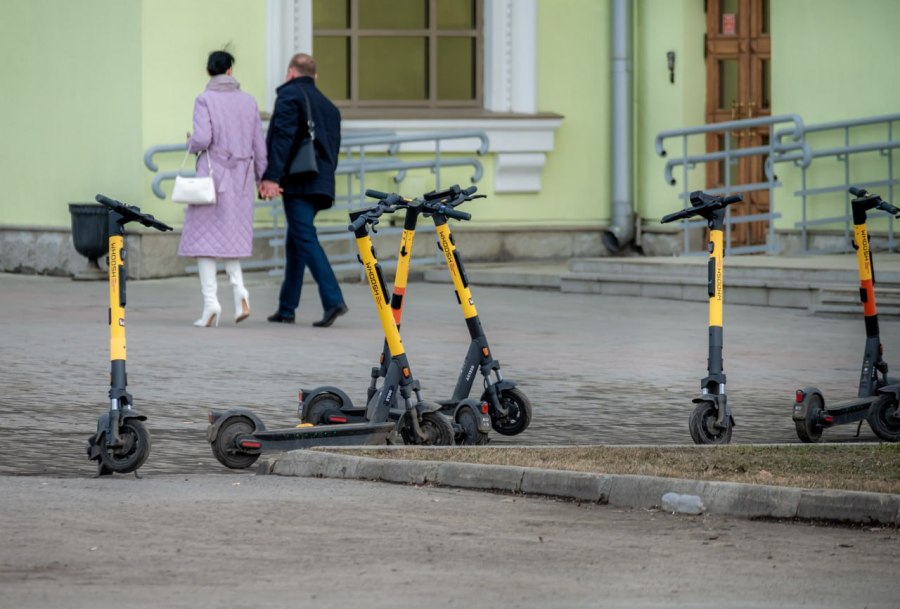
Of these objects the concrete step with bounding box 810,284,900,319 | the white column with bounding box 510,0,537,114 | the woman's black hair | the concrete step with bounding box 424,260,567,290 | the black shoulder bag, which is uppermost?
the white column with bounding box 510,0,537,114

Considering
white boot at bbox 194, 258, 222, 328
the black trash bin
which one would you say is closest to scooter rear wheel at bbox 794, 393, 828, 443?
white boot at bbox 194, 258, 222, 328

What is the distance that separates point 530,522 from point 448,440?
1.54 meters

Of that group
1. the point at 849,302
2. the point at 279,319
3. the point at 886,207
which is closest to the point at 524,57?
the point at 849,302

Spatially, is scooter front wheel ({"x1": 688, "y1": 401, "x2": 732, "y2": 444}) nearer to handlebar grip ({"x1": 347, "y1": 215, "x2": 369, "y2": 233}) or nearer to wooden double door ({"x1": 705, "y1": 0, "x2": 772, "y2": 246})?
handlebar grip ({"x1": 347, "y1": 215, "x2": 369, "y2": 233})

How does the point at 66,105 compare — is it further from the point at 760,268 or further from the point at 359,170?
the point at 760,268

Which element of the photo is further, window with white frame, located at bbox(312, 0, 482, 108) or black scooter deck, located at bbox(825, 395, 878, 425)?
window with white frame, located at bbox(312, 0, 482, 108)

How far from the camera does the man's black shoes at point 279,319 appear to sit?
15.0 metres

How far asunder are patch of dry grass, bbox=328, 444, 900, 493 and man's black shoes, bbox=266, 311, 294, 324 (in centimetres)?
660

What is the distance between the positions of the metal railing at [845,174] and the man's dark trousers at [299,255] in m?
5.24

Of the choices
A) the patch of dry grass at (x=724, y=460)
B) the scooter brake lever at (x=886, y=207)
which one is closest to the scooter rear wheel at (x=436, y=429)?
the patch of dry grass at (x=724, y=460)

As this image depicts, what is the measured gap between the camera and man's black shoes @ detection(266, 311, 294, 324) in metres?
15.0

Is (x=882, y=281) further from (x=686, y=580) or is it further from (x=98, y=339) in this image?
(x=686, y=580)

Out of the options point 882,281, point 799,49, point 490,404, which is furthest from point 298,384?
point 799,49

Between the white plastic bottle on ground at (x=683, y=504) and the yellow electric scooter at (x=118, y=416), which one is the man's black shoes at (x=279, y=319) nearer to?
the yellow electric scooter at (x=118, y=416)
